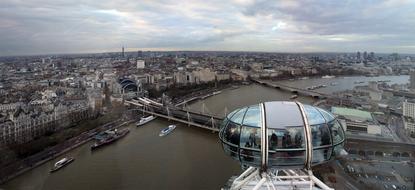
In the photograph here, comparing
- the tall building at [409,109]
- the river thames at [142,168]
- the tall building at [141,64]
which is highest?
the tall building at [141,64]

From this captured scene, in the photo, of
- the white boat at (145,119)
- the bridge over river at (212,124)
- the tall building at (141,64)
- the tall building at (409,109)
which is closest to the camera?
the bridge over river at (212,124)

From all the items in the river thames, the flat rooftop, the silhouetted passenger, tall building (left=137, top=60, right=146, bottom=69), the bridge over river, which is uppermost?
tall building (left=137, top=60, right=146, bottom=69)

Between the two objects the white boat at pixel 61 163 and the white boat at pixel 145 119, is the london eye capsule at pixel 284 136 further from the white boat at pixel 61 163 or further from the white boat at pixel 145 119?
the white boat at pixel 145 119

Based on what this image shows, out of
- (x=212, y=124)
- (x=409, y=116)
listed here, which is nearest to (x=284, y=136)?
(x=212, y=124)

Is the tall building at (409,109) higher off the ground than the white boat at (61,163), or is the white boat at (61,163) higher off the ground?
the tall building at (409,109)

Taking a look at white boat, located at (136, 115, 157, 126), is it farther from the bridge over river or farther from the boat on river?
the boat on river

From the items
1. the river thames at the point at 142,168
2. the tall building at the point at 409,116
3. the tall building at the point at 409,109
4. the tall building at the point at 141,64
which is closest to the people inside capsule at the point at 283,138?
the river thames at the point at 142,168

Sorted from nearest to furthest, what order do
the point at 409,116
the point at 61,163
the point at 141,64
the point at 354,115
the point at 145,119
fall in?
the point at 61,163 < the point at 409,116 < the point at 354,115 < the point at 145,119 < the point at 141,64

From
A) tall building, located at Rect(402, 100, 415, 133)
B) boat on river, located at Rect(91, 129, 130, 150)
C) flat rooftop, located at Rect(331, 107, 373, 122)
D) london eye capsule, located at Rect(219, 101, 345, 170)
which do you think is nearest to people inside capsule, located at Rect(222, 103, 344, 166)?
london eye capsule, located at Rect(219, 101, 345, 170)

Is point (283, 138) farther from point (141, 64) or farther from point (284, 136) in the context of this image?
point (141, 64)
